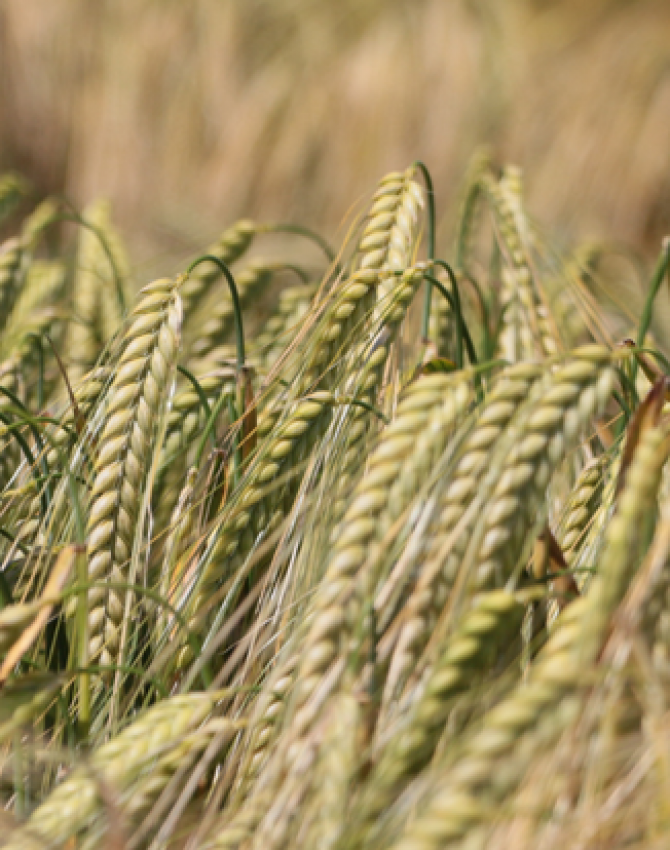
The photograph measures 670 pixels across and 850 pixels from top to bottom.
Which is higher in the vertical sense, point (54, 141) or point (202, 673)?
point (54, 141)

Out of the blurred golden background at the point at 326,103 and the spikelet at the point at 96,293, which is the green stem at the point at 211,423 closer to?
the spikelet at the point at 96,293

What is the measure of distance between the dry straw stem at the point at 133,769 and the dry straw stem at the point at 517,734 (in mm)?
135

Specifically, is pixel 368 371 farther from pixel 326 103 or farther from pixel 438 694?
pixel 326 103

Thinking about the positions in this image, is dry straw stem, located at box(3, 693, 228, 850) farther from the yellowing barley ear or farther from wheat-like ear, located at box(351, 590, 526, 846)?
the yellowing barley ear

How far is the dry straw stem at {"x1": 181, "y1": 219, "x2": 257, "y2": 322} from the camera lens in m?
0.80

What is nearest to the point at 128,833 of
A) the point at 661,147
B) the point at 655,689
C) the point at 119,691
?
the point at 119,691

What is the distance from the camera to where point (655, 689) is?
12.8 inches

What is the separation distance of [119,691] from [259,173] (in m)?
1.67

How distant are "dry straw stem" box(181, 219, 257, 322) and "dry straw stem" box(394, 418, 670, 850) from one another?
1.84 feet

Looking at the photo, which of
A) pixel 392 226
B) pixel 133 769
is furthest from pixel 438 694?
pixel 392 226

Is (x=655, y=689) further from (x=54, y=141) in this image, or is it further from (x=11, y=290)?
(x=54, y=141)

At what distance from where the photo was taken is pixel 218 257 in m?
0.79

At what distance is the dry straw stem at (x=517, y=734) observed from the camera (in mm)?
290

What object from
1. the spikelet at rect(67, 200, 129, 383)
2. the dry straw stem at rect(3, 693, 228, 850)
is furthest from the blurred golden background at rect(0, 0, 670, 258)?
the dry straw stem at rect(3, 693, 228, 850)
